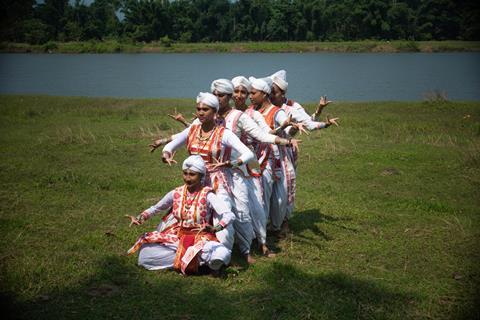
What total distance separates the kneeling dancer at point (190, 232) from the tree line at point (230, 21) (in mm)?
59922

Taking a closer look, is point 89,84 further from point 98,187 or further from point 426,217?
point 426,217

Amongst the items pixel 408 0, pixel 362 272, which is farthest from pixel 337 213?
pixel 408 0

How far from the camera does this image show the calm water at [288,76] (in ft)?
101

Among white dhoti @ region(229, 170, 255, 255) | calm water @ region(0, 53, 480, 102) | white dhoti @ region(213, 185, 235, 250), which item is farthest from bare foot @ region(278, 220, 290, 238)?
calm water @ region(0, 53, 480, 102)

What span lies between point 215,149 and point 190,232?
0.95 meters

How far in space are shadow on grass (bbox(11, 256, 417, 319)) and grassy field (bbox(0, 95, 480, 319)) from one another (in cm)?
2

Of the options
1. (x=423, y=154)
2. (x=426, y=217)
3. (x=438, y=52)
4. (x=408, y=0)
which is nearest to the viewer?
(x=426, y=217)

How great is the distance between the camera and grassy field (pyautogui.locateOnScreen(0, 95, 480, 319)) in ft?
19.2

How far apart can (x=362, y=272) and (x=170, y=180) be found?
4990mm

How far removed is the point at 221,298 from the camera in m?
6.01

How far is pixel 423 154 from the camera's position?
1305cm

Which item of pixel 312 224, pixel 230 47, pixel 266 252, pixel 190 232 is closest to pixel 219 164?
pixel 190 232

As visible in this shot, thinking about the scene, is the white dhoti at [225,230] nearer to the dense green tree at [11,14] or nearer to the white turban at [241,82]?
the white turban at [241,82]

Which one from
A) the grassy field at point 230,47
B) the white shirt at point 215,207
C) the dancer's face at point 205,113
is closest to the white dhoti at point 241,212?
the white shirt at point 215,207
